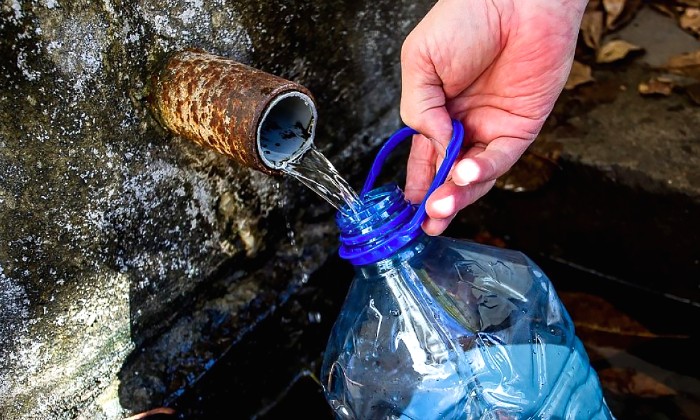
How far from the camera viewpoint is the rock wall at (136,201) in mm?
1514

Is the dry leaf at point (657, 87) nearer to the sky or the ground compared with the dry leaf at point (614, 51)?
nearer to the ground

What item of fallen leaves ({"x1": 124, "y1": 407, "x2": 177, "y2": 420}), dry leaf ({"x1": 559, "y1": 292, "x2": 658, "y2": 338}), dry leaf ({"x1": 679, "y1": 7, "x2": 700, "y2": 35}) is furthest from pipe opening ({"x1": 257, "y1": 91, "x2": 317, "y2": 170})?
dry leaf ({"x1": 679, "y1": 7, "x2": 700, "y2": 35})

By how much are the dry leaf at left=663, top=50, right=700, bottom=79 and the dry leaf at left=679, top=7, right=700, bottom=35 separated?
0.18 metres

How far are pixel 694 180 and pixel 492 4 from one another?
3.85 ft

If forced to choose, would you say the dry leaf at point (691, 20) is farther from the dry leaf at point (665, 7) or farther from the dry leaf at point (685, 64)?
the dry leaf at point (685, 64)

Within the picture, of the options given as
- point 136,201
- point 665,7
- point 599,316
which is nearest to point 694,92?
point 665,7

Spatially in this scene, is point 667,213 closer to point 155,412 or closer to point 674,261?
point 674,261

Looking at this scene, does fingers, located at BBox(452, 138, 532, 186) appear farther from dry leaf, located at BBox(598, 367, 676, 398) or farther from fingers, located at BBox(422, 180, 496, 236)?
dry leaf, located at BBox(598, 367, 676, 398)

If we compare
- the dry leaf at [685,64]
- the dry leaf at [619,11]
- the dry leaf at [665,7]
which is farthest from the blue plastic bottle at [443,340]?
the dry leaf at [665,7]

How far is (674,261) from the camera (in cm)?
256

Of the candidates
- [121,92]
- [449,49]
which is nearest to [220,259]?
[121,92]

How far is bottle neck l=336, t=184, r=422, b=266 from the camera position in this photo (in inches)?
61.2

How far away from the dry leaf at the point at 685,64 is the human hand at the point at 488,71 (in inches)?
47.9

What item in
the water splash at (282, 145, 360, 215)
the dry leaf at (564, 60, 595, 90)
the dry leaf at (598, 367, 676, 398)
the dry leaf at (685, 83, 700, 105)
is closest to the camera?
the water splash at (282, 145, 360, 215)
